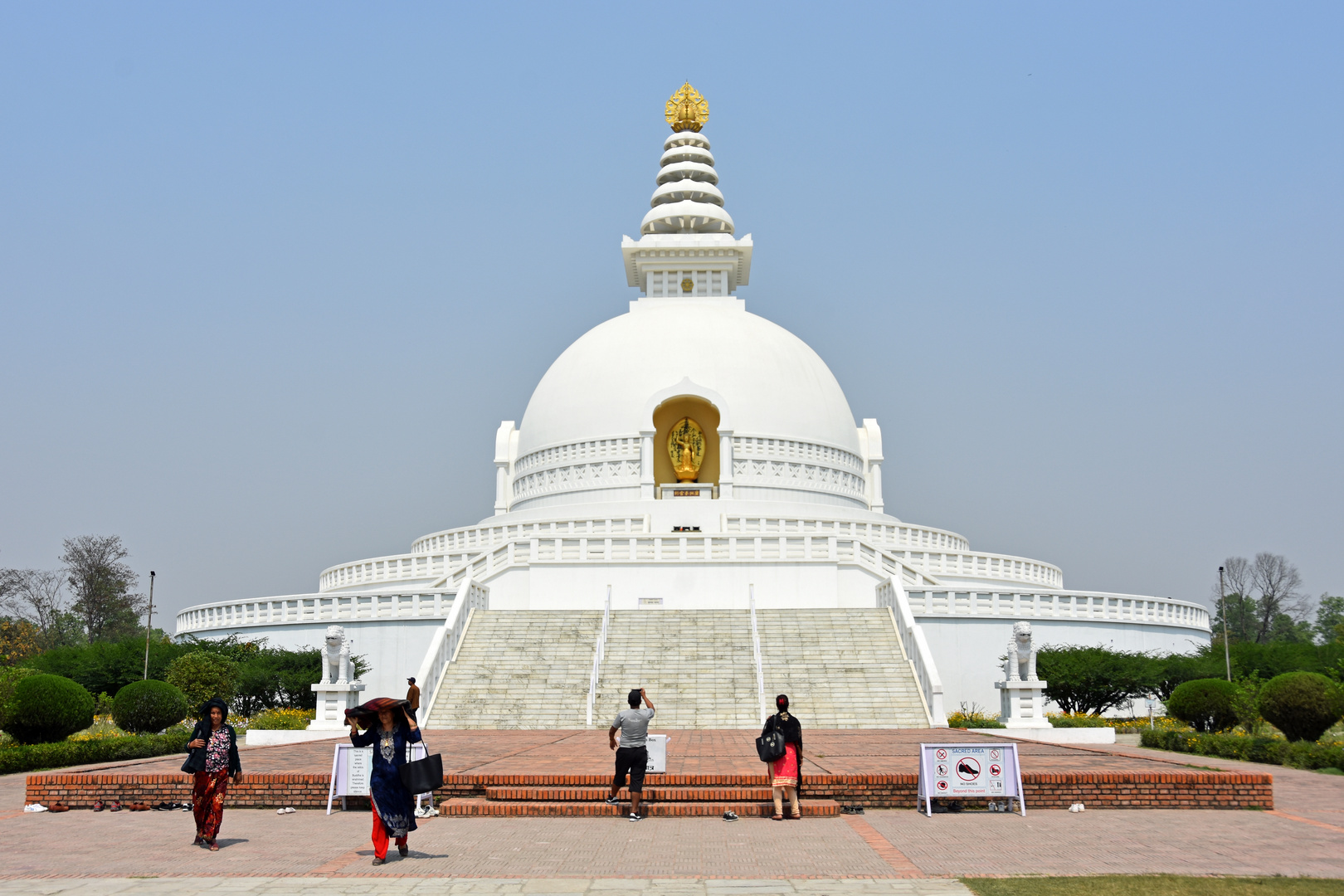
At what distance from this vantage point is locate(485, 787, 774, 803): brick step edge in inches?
489

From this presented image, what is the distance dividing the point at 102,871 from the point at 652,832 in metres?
4.86

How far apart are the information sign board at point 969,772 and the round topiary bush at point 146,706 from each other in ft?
54.3

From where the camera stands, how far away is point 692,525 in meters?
36.4

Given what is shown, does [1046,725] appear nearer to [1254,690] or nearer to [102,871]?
[1254,690]

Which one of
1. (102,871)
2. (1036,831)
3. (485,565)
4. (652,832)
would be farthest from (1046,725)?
(102,871)

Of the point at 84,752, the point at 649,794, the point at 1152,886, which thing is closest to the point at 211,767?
the point at 649,794

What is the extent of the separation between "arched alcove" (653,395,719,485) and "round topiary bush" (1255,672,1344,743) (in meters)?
23.6

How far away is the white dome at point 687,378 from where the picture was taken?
41.4m

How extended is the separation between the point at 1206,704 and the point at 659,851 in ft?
56.2

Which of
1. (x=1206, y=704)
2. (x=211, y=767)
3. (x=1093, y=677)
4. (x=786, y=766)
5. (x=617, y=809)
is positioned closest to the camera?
(x=211, y=767)

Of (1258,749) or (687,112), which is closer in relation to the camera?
(1258,749)

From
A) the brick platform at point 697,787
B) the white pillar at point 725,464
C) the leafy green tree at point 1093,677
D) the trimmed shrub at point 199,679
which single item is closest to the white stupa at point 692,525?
the white pillar at point 725,464

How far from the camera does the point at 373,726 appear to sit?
1024 cm

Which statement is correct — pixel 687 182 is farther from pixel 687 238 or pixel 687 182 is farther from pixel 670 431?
pixel 670 431
